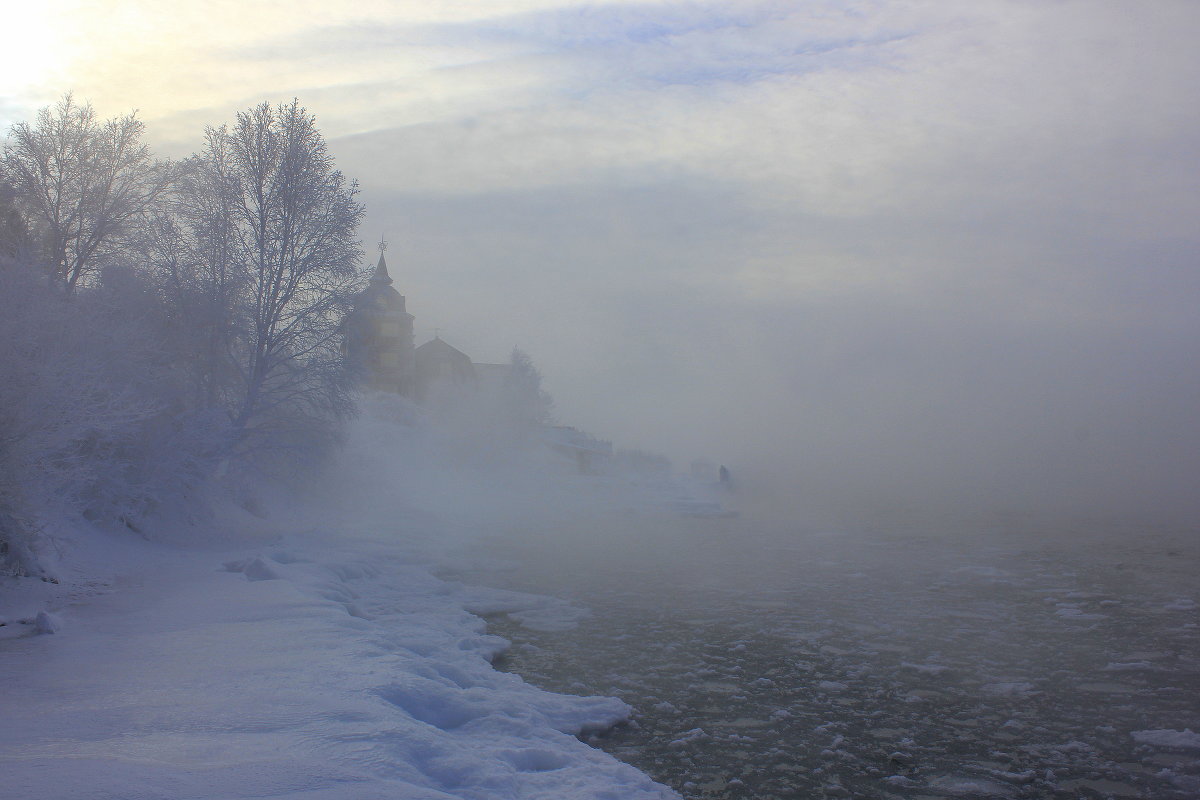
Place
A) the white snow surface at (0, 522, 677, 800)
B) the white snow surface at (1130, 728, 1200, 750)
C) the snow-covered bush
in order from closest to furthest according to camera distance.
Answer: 1. the white snow surface at (0, 522, 677, 800)
2. the white snow surface at (1130, 728, 1200, 750)
3. the snow-covered bush

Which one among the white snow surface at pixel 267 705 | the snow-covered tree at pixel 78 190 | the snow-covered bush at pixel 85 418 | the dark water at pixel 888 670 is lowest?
the dark water at pixel 888 670

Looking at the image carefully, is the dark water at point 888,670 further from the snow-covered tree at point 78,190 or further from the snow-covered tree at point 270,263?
the snow-covered tree at point 78,190

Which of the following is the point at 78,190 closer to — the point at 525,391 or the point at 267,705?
the point at 267,705

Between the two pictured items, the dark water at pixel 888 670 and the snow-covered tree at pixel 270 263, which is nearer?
the dark water at pixel 888 670

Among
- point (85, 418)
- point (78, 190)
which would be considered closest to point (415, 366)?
point (78, 190)

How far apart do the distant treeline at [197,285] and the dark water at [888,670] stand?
26.9 ft

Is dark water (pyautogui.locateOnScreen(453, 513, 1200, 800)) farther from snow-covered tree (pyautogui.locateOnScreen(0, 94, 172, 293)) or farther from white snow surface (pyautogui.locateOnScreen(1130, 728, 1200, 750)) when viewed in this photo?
snow-covered tree (pyautogui.locateOnScreen(0, 94, 172, 293))

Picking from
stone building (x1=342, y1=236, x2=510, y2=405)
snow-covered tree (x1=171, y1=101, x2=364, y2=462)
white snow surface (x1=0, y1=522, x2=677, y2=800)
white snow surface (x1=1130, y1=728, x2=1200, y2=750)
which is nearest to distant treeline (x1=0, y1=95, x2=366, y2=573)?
snow-covered tree (x1=171, y1=101, x2=364, y2=462)

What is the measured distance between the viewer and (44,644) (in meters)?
9.13

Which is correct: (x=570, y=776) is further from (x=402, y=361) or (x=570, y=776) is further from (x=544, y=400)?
(x=544, y=400)

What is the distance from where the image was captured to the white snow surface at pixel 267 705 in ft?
17.8

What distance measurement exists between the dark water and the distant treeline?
820 cm

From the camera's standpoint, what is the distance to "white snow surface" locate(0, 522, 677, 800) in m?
5.43

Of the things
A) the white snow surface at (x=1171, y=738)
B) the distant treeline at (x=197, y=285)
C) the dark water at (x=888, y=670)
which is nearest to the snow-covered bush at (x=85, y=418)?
the distant treeline at (x=197, y=285)
